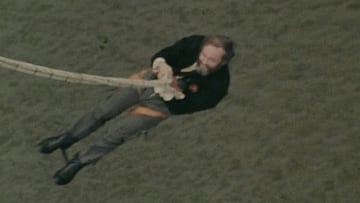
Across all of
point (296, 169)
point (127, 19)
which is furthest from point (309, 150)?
point (127, 19)

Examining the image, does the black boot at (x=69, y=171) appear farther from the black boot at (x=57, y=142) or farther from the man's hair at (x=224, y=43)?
the man's hair at (x=224, y=43)

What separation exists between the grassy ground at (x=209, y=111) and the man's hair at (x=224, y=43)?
10 mm

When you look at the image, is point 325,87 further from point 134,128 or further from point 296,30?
point 134,128

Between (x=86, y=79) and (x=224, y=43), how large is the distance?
250mm

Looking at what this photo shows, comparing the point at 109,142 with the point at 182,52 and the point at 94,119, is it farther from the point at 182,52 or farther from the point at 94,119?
the point at 182,52

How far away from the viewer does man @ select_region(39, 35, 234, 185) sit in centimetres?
105

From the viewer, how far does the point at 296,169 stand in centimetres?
107

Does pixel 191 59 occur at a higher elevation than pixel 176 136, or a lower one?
higher

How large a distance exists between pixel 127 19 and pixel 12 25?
0.68 ft

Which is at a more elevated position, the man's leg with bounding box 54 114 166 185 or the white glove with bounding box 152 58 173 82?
the white glove with bounding box 152 58 173 82

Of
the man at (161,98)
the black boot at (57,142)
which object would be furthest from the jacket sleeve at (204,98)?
the black boot at (57,142)

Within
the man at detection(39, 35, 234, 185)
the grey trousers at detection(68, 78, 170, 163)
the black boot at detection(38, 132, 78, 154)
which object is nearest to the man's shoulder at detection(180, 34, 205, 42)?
the man at detection(39, 35, 234, 185)

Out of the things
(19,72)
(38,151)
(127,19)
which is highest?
(127,19)

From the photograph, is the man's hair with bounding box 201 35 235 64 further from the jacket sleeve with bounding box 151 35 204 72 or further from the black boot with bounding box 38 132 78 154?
the black boot with bounding box 38 132 78 154
